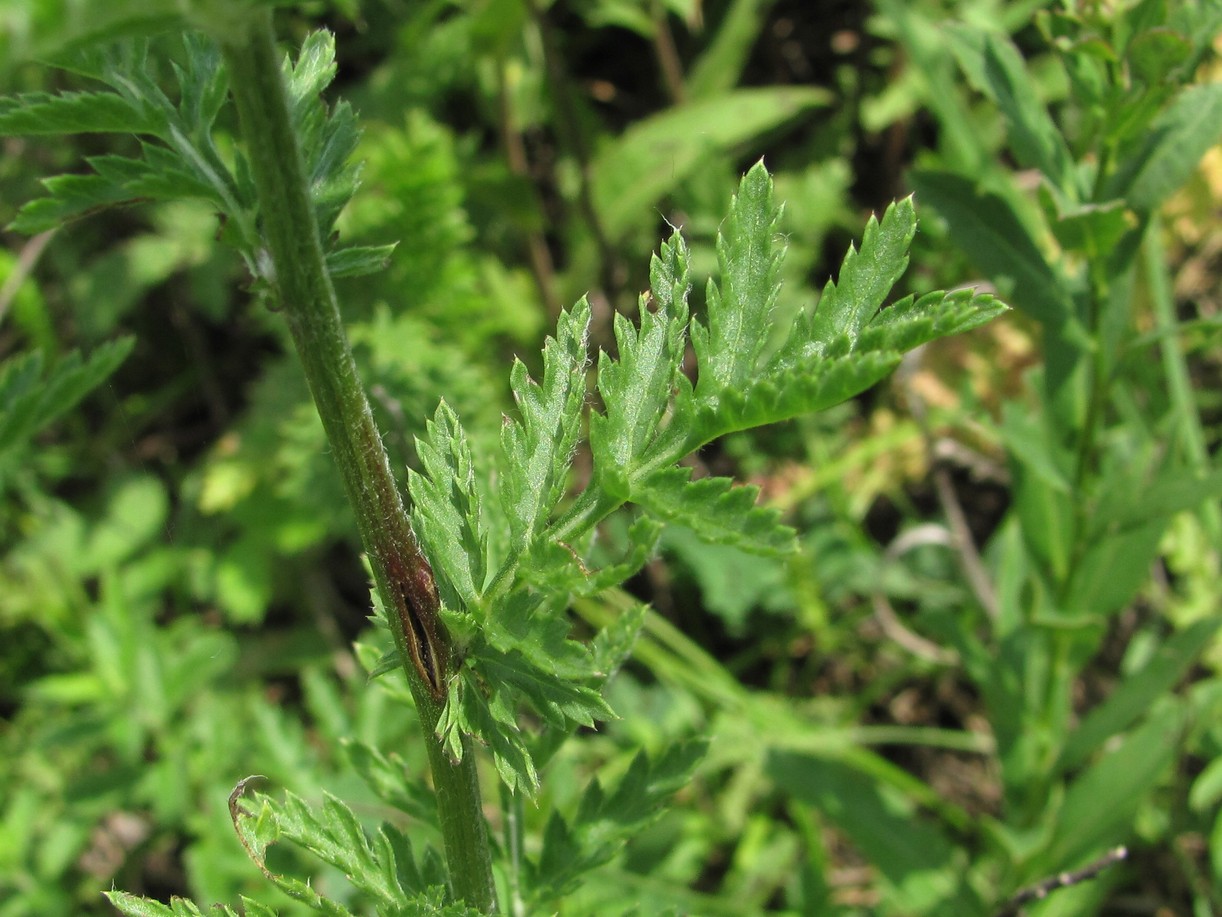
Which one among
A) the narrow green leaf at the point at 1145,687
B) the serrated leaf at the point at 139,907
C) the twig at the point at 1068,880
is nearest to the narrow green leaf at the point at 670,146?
the narrow green leaf at the point at 1145,687

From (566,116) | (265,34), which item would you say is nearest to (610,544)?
(566,116)

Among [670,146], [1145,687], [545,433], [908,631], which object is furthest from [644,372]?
[670,146]

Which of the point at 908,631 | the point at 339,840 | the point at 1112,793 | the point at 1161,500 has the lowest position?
the point at 908,631

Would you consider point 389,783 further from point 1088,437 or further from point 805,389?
point 1088,437

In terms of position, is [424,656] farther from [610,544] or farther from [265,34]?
[610,544]

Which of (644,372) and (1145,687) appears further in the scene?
(1145,687)

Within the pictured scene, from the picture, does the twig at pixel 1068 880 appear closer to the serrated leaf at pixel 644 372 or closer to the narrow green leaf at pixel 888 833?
the narrow green leaf at pixel 888 833
